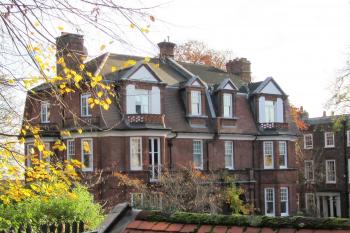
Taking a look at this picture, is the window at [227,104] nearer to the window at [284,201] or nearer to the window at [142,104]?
the window at [142,104]

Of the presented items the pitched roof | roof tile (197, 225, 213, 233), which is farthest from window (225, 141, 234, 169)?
roof tile (197, 225, 213, 233)

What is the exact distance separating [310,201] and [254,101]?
21513 mm

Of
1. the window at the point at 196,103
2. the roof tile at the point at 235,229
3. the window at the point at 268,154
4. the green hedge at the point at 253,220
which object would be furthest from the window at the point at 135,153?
the roof tile at the point at 235,229

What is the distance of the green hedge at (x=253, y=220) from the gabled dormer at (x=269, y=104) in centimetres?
3377

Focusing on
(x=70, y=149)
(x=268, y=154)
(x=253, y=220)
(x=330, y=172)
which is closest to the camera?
(x=253, y=220)

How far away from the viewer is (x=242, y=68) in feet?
145

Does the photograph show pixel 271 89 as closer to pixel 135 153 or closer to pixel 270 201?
pixel 270 201

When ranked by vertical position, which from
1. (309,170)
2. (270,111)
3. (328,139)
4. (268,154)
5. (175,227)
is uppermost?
(270,111)

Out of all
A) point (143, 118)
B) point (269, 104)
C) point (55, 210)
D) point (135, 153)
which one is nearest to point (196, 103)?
point (143, 118)

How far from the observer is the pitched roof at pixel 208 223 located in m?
4.55

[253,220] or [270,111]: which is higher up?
[270,111]

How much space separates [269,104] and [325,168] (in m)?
18.9

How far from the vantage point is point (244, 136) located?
125ft

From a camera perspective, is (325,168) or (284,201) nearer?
(284,201)
